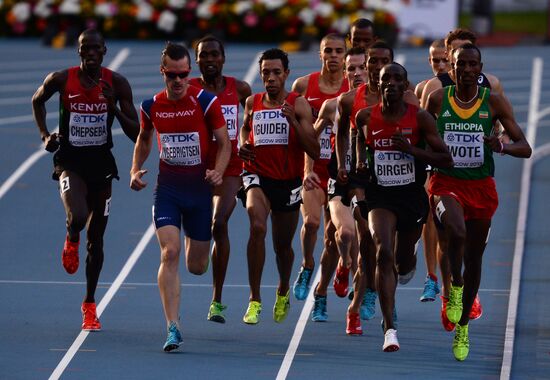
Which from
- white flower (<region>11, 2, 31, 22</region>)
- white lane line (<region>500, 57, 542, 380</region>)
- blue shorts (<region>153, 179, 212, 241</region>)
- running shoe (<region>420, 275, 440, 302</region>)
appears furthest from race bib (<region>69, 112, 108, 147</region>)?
white flower (<region>11, 2, 31, 22</region>)

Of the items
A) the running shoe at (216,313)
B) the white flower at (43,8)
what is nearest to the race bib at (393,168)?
the running shoe at (216,313)

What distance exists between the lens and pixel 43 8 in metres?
27.6

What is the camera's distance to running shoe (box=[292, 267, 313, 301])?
13.2 metres

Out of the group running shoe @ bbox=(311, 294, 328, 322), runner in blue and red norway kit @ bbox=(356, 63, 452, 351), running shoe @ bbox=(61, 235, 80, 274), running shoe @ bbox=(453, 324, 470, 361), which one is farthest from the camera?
running shoe @ bbox=(311, 294, 328, 322)

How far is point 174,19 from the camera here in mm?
27172

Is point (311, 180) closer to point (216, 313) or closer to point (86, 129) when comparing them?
point (216, 313)

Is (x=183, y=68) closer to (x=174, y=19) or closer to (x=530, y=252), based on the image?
(x=530, y=252)

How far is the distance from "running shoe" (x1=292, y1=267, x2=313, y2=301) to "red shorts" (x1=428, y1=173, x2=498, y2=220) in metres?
1.93

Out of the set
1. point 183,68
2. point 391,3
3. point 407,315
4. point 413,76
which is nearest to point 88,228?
point 183,68

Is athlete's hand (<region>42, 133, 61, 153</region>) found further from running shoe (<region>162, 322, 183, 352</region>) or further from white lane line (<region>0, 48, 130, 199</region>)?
white lane line (<region>0, 48, 130, 199</region>)

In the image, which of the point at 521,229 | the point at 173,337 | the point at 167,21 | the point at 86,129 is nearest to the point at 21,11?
the point at 167,21

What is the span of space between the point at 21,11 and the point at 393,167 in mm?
17431

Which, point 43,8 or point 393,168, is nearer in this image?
point 393,168

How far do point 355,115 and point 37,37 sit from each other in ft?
57.9
